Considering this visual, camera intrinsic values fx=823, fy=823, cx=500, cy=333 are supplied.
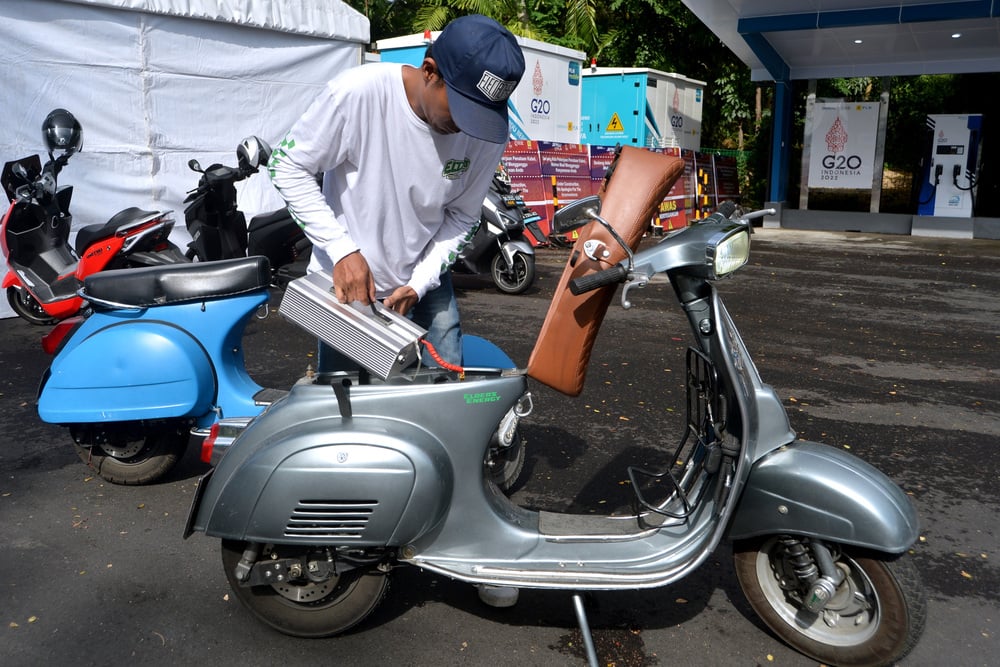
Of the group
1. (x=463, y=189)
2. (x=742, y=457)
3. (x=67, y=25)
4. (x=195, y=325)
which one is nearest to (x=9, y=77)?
(x=67, y=25)

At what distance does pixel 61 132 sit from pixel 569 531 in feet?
20.2

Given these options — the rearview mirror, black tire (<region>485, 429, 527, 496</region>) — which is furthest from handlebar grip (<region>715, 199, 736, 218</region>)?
black tire (<region>485, 429, 527, 496</region>)

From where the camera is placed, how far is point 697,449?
8.92 ft

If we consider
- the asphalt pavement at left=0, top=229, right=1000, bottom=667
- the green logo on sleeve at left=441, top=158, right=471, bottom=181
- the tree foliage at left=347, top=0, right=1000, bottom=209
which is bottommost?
the asphalt pavement at left=0, top=229, right=1000, bottom=667

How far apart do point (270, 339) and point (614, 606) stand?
431cm

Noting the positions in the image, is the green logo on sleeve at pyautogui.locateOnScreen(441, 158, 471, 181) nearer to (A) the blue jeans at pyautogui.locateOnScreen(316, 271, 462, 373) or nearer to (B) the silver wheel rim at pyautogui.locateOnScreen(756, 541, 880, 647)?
(A) the blue jeans at pyautogui.locateOnScreen(316, 271, 462, 373)

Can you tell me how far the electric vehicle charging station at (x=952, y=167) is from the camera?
51.4ft

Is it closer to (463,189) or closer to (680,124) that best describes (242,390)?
(463,189)

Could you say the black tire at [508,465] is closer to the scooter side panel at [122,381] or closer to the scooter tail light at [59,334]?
the scooter side panel at [122,381]

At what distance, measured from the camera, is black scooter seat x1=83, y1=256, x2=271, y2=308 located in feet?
11.8

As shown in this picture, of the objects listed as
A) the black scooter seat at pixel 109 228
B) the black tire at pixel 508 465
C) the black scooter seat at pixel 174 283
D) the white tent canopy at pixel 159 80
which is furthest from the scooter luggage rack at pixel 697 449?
the white tent canopy at pixel 159 80

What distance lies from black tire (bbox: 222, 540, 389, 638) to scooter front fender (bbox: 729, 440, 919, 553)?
3.69ft

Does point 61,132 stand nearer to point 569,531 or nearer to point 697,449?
point 569,531

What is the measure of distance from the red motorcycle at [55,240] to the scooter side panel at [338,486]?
186 inches
